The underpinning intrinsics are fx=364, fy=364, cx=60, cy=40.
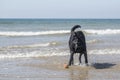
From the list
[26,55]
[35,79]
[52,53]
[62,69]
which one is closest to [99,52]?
[52,53]

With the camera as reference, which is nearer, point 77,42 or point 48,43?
point 77,42

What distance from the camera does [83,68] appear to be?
11.6m

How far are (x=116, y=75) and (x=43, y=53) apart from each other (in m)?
5.58

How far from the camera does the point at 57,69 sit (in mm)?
11594

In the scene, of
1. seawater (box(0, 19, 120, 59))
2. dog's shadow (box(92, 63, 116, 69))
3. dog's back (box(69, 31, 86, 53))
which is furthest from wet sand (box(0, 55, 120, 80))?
seawater (box(0, 19, 120, 59))

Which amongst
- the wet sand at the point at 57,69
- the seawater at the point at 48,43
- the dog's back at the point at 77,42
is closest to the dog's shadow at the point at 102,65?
the wet sand at the point at 57,69

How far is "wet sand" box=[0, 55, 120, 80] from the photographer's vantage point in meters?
10.1

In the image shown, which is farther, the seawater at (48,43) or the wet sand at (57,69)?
the seawater at (48,43)

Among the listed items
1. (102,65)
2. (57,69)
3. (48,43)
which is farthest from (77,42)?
(48,43)

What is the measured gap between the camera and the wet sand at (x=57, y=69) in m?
10.1

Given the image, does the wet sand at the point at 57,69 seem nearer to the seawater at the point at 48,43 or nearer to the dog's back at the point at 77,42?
the dog's back at the point at 77,42

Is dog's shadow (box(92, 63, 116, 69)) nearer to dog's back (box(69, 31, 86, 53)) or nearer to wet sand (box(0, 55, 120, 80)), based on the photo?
wet sand (box(0, 55, 120, 80))

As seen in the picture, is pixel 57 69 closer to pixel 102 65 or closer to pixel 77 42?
pixel 77 42

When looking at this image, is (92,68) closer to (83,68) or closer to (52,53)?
(83,68)
